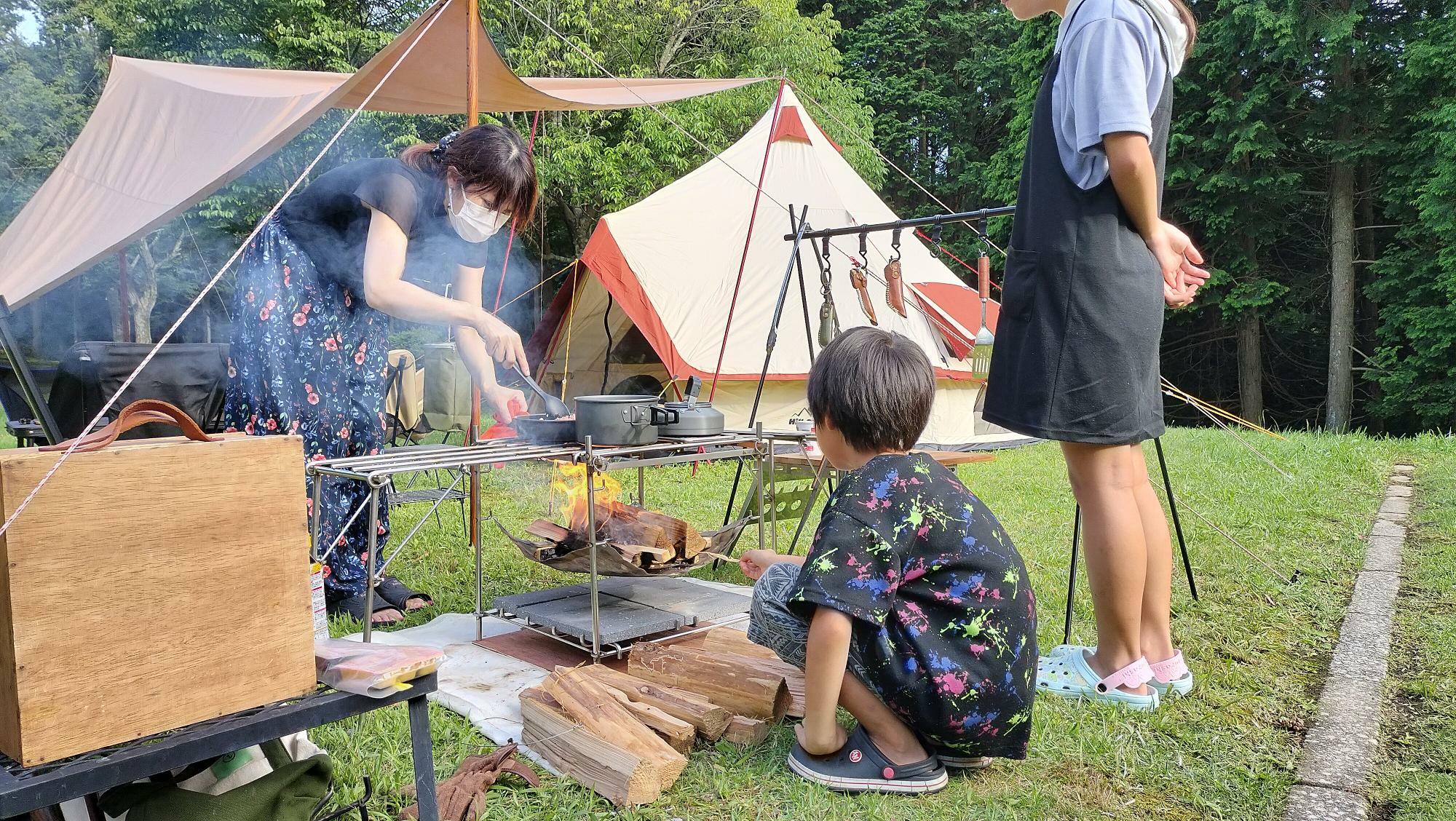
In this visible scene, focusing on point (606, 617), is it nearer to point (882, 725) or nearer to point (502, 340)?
point (502, 340)

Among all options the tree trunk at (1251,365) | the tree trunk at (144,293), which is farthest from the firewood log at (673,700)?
the tree trunk at (144,293)

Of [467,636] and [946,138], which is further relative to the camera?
[946,138]

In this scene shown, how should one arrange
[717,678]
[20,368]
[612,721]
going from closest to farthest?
[612,721]
[717,678]
[20,368]

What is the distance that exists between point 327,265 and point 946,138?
55.0 feet

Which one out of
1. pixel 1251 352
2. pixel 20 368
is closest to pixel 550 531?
pixel 20 368

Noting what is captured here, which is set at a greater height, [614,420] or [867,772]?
[614,420]

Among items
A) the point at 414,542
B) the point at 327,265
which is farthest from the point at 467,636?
the point at 414,542

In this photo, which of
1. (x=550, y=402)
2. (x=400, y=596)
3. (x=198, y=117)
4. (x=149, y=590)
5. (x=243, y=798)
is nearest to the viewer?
(x=149, y=590)

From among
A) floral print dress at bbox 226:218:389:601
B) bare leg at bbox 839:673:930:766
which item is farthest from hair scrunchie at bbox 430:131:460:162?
bare leg at bbox 839:673:930:766

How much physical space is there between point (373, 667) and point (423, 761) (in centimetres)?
18

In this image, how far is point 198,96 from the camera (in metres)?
3.29

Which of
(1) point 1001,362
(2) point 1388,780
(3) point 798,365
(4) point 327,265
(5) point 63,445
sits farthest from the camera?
(3) point 798,365

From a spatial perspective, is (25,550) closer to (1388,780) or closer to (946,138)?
(1388,780)

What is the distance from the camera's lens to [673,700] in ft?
6.73
